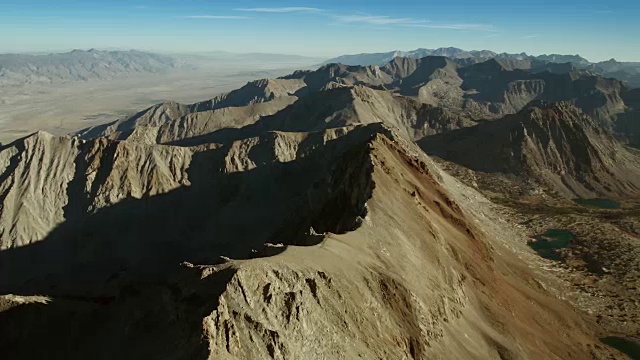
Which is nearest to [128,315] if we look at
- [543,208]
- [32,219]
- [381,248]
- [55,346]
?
[55,346]

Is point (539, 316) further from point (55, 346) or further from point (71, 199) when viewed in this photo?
point (71, 199)

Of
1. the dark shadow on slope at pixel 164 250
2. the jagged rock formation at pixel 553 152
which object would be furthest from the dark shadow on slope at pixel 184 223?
the jagged rock formation at pixel 553 152

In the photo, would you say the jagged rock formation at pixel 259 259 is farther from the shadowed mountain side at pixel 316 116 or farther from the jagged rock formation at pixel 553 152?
the jagged rock formation at pixel 553 152

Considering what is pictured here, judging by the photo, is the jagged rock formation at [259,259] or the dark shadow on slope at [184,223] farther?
the dark shadow on slope at [184,223]

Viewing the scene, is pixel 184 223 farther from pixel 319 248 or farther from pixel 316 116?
pixel 316 116

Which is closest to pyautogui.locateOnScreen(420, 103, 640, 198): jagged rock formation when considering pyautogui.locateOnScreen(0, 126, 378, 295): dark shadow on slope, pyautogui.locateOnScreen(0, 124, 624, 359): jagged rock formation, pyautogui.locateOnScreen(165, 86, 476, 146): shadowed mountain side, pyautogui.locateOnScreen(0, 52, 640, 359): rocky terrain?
pyautogui.locateOnScreen(0, 52, 640, 359): rocky terrain

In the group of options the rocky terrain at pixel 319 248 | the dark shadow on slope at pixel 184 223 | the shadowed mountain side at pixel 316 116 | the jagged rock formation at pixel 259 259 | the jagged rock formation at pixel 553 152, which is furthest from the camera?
the shadowed mountain side at pixel 316 116
